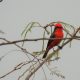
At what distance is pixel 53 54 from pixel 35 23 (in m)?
0.05

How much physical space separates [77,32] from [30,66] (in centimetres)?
9

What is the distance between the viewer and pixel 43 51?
14.5 inches

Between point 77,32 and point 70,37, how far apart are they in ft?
0.04

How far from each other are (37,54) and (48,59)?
0.09 feet

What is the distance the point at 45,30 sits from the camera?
364mm

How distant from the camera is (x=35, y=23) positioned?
350 millimetres

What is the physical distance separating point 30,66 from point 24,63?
0.04ft

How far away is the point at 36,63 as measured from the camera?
0.38m

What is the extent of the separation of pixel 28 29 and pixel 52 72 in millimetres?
89

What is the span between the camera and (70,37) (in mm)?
335

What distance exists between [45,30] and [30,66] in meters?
0.06

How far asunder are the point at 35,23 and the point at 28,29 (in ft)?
0.05

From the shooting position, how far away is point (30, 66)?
371mm

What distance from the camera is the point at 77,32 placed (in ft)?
1.11
